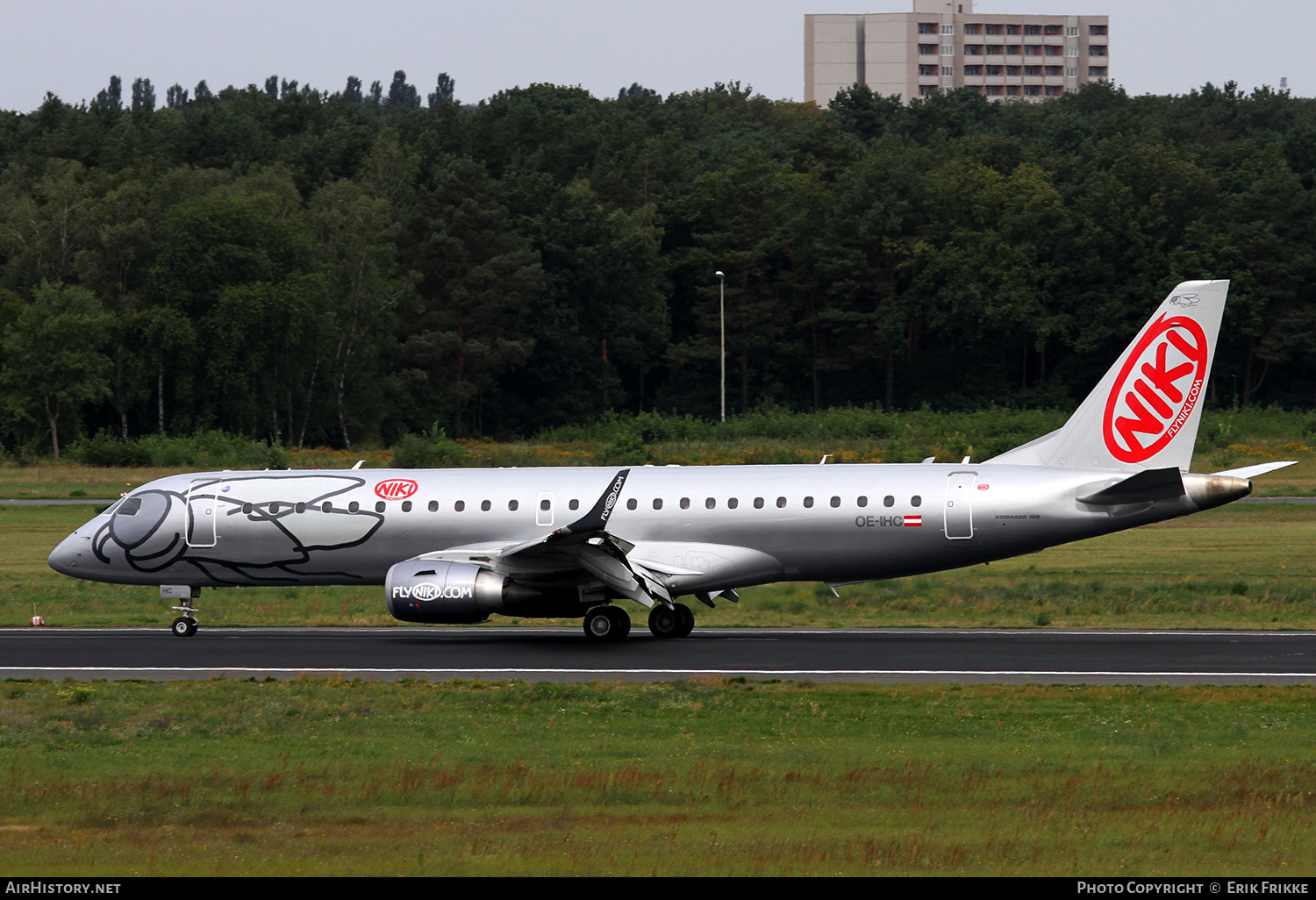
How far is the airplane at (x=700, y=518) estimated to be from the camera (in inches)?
1028

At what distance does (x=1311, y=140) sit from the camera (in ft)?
330

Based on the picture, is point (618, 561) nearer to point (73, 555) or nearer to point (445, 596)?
point (445, 596)

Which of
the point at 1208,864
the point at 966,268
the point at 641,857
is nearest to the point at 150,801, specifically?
the point at 641,857

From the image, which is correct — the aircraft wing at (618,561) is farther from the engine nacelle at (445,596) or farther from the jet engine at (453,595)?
the engine nacelle at (445,596)

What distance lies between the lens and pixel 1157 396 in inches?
1070

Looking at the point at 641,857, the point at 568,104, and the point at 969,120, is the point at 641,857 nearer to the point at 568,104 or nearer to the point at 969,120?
the point at 969,120

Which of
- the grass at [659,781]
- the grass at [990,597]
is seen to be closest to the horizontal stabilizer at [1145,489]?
the grass at [990,597]

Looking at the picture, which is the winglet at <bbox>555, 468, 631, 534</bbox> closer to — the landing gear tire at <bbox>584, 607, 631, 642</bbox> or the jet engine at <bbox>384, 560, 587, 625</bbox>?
the jet engine at <bbox>384, 560, 587, 625</bbox>

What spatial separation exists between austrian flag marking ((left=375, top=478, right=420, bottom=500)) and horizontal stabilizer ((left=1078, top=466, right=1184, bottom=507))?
499 inches

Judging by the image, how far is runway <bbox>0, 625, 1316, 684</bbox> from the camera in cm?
2197

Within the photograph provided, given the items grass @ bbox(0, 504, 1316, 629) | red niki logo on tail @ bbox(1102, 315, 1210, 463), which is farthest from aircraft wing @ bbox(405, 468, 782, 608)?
red niki logo on tail @ bbox(1102, 315, 1210, 463)

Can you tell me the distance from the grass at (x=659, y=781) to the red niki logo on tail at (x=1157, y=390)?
823 centimetres

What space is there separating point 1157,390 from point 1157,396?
12 cm
